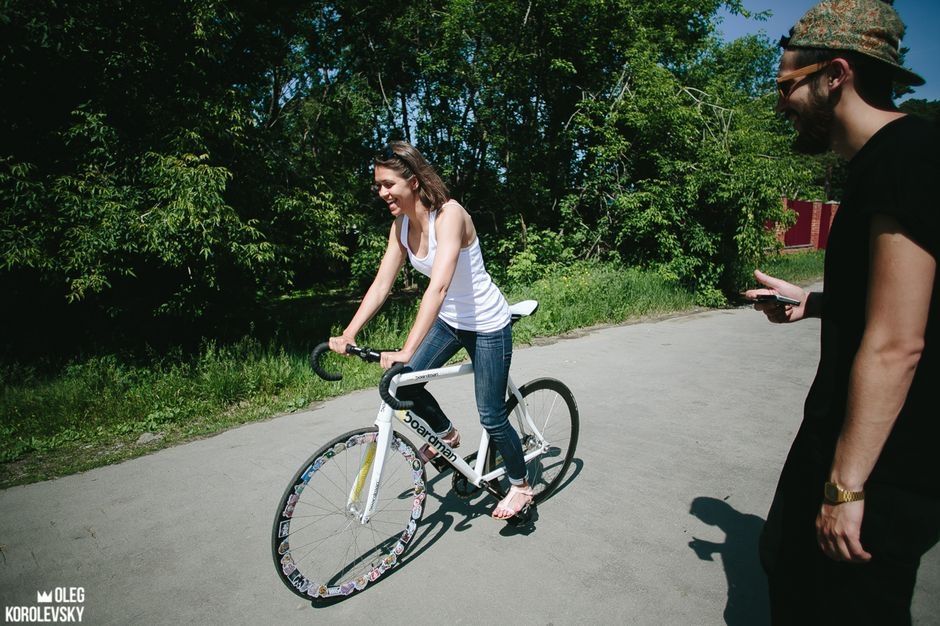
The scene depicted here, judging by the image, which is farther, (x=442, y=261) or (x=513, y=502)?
(x=513, y=502)

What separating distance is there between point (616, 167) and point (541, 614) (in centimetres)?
1250

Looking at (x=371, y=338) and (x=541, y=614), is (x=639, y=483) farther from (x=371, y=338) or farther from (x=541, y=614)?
(x=371, y=338)

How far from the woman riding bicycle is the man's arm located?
1705 mm

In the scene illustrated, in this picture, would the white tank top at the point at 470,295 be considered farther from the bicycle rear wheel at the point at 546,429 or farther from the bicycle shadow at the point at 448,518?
the bicycle shadow at the point at 448,518

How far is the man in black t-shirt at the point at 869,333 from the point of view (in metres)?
1.16

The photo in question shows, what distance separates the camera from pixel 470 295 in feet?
9.55

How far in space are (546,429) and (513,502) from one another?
75cm

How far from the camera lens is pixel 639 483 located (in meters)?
3.74

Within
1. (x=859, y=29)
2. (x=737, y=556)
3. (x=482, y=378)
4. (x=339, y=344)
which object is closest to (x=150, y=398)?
(x=339, y=344)

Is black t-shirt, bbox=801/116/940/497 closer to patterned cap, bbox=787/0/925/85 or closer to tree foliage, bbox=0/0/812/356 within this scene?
patterned cap, bbox=787/0/925/85

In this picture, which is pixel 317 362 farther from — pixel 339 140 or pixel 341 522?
pixel 339 140

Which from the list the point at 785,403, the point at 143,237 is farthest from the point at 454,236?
the point at 143,237

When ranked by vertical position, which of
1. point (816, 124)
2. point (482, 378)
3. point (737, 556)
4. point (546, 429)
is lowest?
point (737, 556)

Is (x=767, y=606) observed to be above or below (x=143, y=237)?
below
